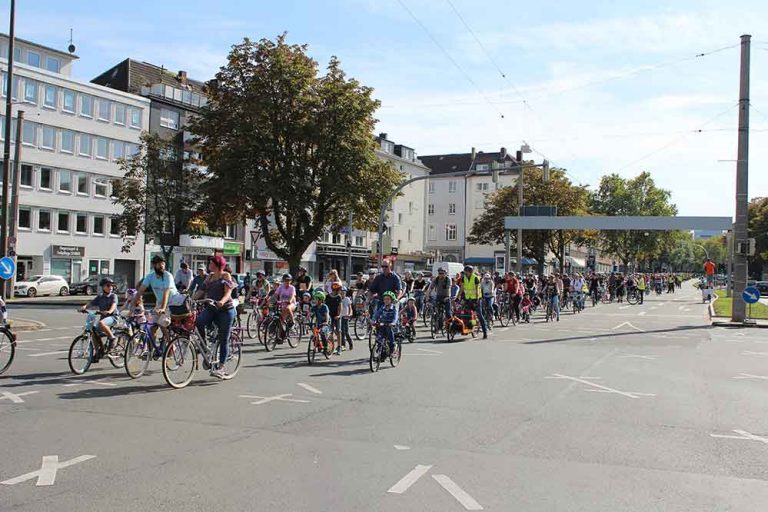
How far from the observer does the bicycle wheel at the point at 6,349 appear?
11.2m

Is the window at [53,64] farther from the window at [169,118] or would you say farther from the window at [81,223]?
the window at [81,223]

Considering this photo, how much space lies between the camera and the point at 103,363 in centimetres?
1278

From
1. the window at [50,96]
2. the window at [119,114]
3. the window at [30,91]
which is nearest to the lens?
the window at [30,91]

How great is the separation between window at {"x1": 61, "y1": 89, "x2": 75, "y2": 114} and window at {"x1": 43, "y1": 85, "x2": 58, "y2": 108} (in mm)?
787

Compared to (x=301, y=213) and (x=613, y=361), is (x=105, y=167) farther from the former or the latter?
(x=613, y=361)

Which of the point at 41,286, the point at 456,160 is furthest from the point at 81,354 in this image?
the point at 456,160

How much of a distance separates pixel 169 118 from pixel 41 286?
21.0 metres

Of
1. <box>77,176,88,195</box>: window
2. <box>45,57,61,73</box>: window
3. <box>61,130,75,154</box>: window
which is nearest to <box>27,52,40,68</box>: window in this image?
<box>45,57,61,73</box>: window

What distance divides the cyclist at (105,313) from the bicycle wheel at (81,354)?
86 mm

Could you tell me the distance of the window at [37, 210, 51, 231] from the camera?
167 feet

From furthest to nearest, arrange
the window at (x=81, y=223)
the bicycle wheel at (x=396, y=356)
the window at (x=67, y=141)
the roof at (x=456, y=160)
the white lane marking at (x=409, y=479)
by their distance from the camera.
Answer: the roof at (x=456, y=160)
the window at (x=81, y=223)
the window at (x=67, y=141)
the bicycle wheel at (x=396, y=356)
the white lane marking at (x=409, y=479)

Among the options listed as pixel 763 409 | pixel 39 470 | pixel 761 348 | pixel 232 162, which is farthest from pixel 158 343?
pixel 232 162

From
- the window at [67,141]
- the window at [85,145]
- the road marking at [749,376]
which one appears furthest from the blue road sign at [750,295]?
the window at [85,145]

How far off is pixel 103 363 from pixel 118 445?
6.56m
